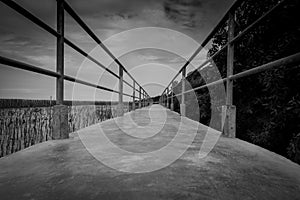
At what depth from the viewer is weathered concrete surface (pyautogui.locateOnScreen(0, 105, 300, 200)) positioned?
550 mm

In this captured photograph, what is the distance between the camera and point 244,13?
127 inches

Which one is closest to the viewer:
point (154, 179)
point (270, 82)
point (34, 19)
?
point (154, 179)

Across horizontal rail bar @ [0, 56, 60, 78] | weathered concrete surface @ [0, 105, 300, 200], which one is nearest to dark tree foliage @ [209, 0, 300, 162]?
weathered concrete surface @ [0, 105, 300, 200]

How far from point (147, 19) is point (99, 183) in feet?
16.8

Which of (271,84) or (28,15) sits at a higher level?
(28,15)

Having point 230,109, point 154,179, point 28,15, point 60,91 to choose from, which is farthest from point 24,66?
point 230,109

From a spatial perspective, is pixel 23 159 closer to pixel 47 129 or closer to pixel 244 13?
pixel 47 129

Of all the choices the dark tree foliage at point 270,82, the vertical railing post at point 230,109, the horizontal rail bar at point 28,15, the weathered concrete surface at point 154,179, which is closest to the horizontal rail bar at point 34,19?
the horizontal rail bar at point 28,15

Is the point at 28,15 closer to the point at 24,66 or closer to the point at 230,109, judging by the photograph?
the point at 24,66

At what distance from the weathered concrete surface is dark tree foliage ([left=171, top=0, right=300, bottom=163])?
3.22 ft

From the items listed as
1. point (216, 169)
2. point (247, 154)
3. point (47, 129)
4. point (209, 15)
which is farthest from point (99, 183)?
point (209, 15)

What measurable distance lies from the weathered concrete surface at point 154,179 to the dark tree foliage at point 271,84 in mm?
980

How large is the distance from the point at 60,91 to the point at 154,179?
1097 millimetres

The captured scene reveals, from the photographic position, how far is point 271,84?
2.21 m
